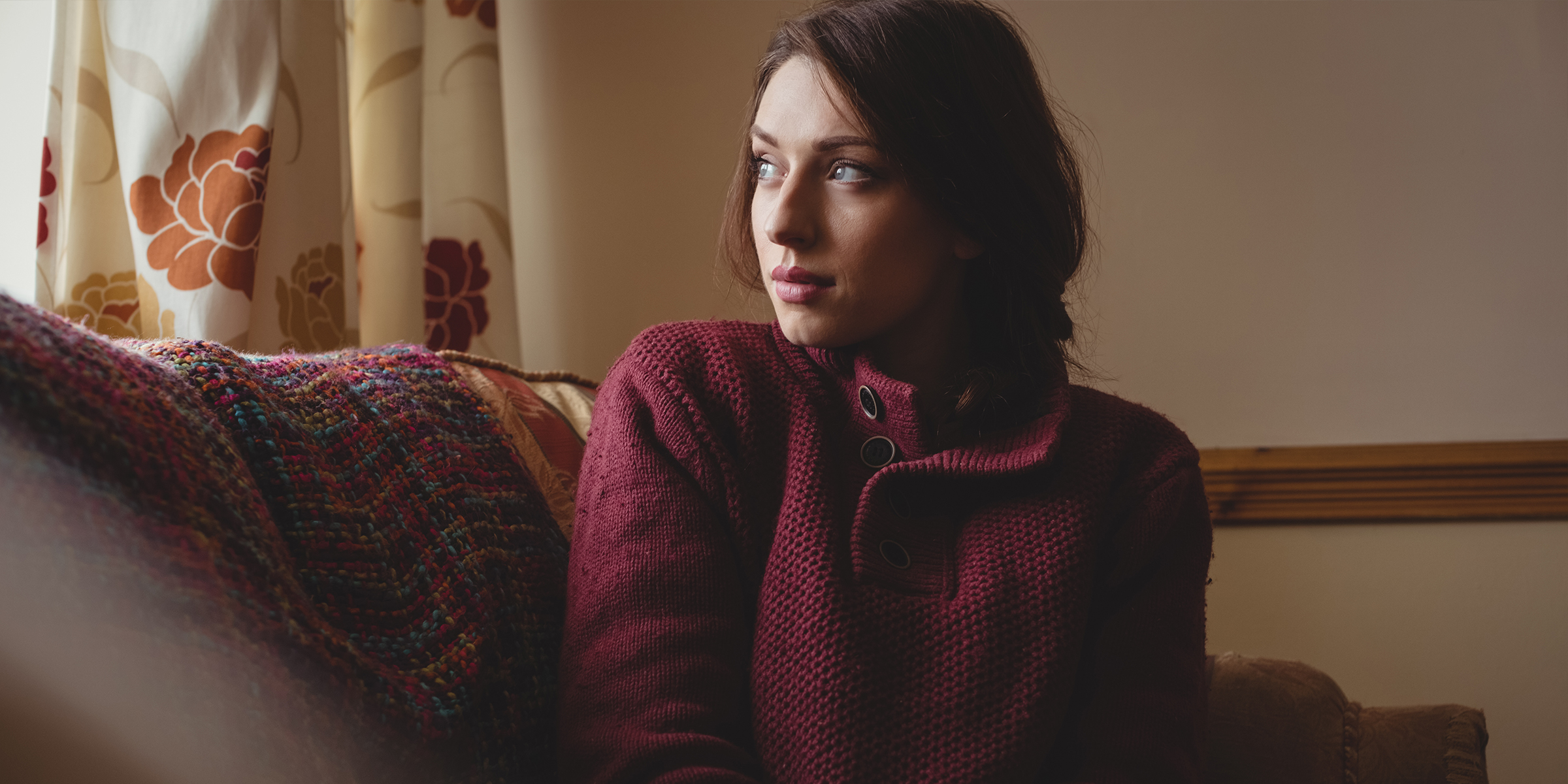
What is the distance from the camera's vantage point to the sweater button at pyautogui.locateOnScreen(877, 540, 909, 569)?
2.42 feet

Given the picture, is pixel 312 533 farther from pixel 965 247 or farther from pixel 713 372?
pixel 965 247

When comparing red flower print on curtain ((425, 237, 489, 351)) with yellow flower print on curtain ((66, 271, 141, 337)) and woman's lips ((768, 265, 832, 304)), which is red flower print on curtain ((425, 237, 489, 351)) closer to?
yellow flower print on curtain ((66, 271, 141, 337))

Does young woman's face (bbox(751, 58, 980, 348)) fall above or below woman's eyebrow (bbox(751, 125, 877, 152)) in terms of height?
below

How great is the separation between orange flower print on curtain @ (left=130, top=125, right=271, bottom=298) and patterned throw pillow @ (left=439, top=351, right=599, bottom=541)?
238 millimetres

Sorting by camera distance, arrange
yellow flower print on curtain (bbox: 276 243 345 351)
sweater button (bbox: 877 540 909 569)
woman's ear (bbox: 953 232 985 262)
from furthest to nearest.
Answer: yellow flower print on curtain (bbox: 276 243 345 351) < woman's ear (bbox: 953 232 985 262) < sweater button (bbox: 877 540 909 569)

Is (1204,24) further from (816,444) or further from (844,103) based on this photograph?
(816,444)

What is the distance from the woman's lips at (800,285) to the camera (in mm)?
774

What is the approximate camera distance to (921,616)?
2.34ft

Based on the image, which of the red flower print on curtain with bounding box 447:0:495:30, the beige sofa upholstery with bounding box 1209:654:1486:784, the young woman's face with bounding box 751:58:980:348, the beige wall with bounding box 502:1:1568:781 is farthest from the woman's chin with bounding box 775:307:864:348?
the red flower print on curtain with bounding box 447:0:495:30

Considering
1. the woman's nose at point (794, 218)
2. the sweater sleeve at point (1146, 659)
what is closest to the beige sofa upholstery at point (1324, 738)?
the sweater sleeve at point (1146, 659)

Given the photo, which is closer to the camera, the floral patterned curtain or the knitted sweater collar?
the knitted sweater collar

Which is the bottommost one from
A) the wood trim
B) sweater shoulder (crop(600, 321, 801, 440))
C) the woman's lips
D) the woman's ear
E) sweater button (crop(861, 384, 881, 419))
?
the wood trim

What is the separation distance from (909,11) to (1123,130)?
72 centimetres

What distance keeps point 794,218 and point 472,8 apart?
79 cm
